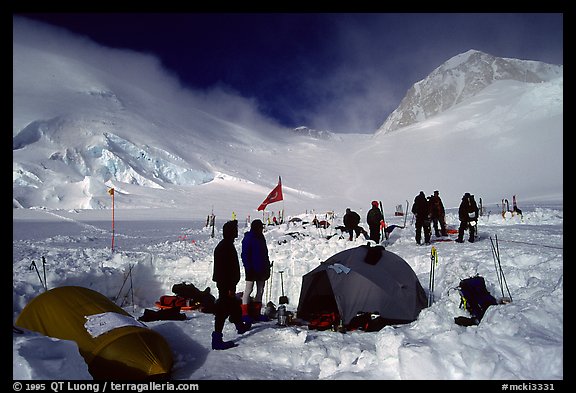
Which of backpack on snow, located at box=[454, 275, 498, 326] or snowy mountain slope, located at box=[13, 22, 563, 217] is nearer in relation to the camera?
backpack on snow, located at box=[454, 275, 498, 326]

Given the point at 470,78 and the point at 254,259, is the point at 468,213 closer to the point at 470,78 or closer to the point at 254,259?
the point at 254,259

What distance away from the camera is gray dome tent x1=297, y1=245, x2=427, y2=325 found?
19.3 feet

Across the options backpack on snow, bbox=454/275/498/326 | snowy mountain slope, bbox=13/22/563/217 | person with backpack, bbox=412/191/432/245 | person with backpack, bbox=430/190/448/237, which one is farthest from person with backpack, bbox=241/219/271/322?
snowy mountain slope, bbox=13/22/563/217

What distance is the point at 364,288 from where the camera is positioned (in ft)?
19.7

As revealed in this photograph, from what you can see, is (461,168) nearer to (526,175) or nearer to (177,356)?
(526,175)

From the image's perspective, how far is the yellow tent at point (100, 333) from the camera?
3533 mm

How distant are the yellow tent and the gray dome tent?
312 cm

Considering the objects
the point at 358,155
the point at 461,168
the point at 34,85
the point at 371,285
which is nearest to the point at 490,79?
the point at 358,155

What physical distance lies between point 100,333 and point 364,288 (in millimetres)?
4059

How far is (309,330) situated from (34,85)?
411 feet

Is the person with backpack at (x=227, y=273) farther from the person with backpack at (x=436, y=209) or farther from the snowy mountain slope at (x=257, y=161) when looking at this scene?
the snowy mountain slope at (x=257, y=161)

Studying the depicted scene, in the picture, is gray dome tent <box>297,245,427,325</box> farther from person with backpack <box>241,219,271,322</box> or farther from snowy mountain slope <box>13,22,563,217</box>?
snowy mountain slope <box>13,22,563,217</box>

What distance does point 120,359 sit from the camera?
354 centimetres

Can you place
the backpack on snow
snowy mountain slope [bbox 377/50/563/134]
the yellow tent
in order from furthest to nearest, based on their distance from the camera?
snowy mountain slope [bbox 377/50/563/134] < the backpack on snow < the yellow tent
